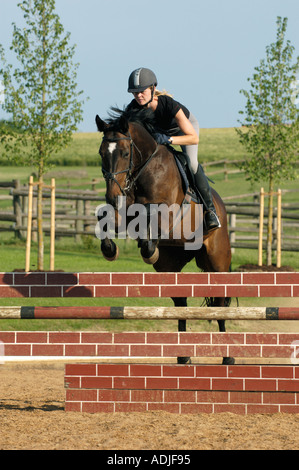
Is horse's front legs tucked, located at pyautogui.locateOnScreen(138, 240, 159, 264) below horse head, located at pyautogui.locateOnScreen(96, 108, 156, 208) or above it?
below

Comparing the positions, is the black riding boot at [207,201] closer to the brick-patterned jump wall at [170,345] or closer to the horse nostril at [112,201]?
the horse nostril at [112,201]

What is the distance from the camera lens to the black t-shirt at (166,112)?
6.48 metres

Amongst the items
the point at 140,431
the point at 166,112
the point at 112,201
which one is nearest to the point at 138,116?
the point at 166,112

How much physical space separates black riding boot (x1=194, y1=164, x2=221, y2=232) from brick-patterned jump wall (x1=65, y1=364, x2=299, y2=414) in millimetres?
2171

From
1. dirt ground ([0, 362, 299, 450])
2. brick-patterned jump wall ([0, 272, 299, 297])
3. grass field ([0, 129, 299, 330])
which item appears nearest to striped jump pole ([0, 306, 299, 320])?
brick-patterned jump wall ([0, 272, 299, 297])

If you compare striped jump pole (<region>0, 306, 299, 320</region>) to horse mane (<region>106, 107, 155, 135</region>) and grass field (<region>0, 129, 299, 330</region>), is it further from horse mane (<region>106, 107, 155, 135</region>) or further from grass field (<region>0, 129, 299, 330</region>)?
grass field (<region>0, 129, 299, 330</region>)

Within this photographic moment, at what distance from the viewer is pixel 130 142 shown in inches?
238

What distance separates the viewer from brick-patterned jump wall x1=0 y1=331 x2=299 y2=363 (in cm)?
509

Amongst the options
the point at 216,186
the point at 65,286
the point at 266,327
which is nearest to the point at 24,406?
the point at 65,286

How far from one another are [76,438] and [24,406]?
146cm

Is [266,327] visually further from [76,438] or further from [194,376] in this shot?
[76,438]

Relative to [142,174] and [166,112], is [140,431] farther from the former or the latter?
[166,112]

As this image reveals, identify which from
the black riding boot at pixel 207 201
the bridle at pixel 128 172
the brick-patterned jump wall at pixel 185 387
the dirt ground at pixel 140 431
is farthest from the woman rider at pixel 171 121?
the dirt ground at pixel 140 431

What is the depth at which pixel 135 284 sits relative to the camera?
5.28 meters
